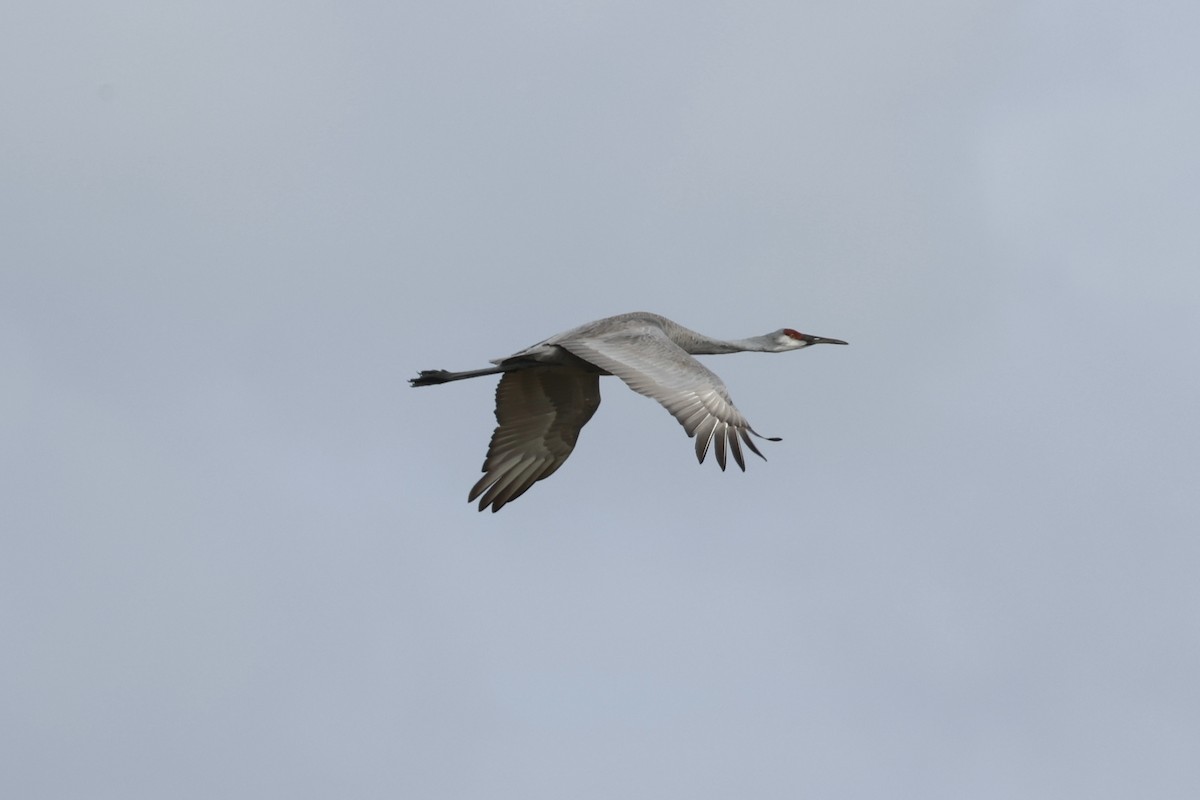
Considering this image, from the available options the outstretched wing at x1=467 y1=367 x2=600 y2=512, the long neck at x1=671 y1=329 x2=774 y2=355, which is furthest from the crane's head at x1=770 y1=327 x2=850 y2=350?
the outstretched wing at x1=467 y1=367 x2=600 y2=512

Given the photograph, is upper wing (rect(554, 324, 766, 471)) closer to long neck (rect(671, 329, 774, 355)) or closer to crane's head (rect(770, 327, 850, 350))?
long neck (rect(671, 329, 774, 355))

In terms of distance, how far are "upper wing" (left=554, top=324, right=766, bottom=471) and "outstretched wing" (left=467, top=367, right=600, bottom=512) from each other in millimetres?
1651

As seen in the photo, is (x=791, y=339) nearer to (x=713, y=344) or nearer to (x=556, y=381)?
(x=713, y=344)

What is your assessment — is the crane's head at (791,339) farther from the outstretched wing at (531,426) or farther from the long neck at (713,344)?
the outstretched wing at (531,426)

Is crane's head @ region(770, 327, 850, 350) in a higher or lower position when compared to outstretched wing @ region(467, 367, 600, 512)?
higher

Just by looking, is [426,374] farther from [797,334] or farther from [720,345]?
[797,334]

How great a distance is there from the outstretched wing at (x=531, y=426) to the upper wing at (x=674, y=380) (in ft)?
5.42

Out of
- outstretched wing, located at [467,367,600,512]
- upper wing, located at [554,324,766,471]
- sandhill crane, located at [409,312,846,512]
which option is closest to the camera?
upper wing, located at [554,324,766,471]

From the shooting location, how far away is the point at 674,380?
2062 cm

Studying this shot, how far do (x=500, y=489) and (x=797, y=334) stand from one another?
5009 mm

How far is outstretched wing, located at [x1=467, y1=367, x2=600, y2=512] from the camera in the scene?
2416cm

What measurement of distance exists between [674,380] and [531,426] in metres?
4.04

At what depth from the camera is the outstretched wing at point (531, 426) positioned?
2416 centimetres

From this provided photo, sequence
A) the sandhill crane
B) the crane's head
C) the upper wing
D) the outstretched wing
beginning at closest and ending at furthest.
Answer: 1. the upper wing
2. the sandhill crane
3. the outstretched wing
4. the crane's head
